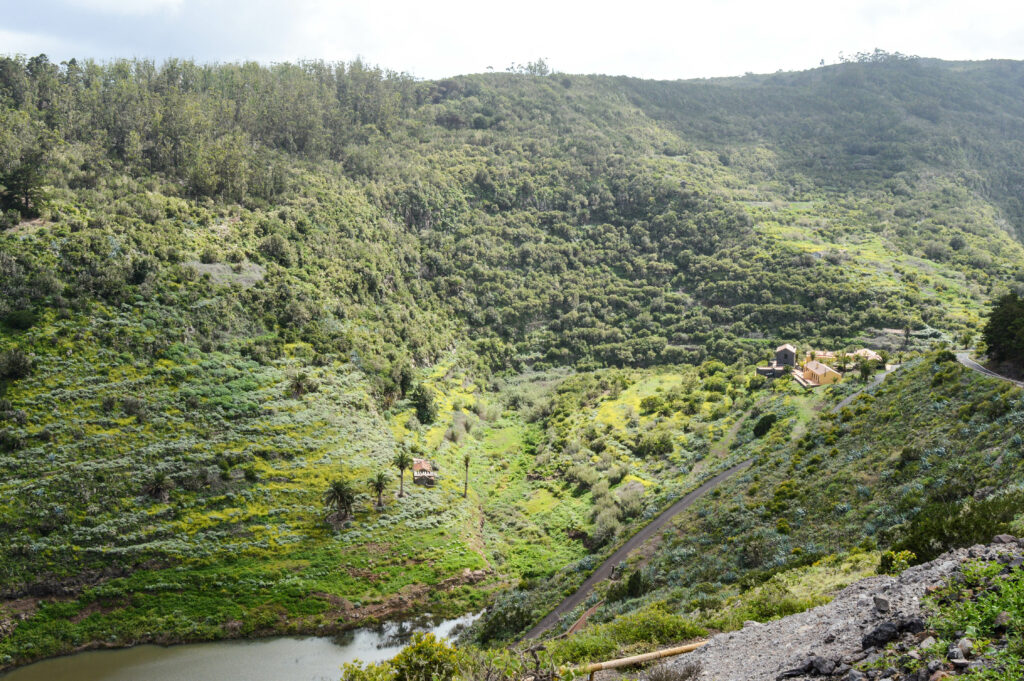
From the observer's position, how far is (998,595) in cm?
989

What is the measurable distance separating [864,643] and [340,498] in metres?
47.0

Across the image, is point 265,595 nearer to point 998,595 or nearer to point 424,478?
point 424,478

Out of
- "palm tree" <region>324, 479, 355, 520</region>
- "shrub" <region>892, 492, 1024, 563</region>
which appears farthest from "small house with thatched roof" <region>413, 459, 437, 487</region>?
"shrub" <region>892, 492, 1024, 563</region>

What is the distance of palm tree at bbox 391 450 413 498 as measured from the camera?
185ft

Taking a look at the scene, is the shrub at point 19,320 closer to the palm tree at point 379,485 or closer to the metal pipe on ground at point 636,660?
the palm tree at point 379,485

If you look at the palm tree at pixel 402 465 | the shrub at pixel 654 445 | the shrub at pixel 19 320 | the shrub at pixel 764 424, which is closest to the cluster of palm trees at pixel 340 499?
the palm tree at pixel 402 465

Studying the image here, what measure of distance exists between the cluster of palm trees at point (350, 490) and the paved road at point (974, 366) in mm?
46179

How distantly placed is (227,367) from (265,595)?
1006 inches

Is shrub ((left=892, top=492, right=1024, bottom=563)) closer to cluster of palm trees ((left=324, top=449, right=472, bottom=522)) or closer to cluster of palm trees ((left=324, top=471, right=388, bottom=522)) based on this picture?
cluster of palm trees ((left=324, top=471, right=388, bottom=522))

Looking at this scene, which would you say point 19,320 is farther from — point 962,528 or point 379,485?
point 962,528

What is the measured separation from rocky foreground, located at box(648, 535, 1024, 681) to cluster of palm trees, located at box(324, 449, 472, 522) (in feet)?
133

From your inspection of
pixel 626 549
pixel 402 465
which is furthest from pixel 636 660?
pixel 402 465

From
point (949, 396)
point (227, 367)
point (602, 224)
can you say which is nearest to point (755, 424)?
point (949, 396)

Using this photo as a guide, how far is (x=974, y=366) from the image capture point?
37.1 m
